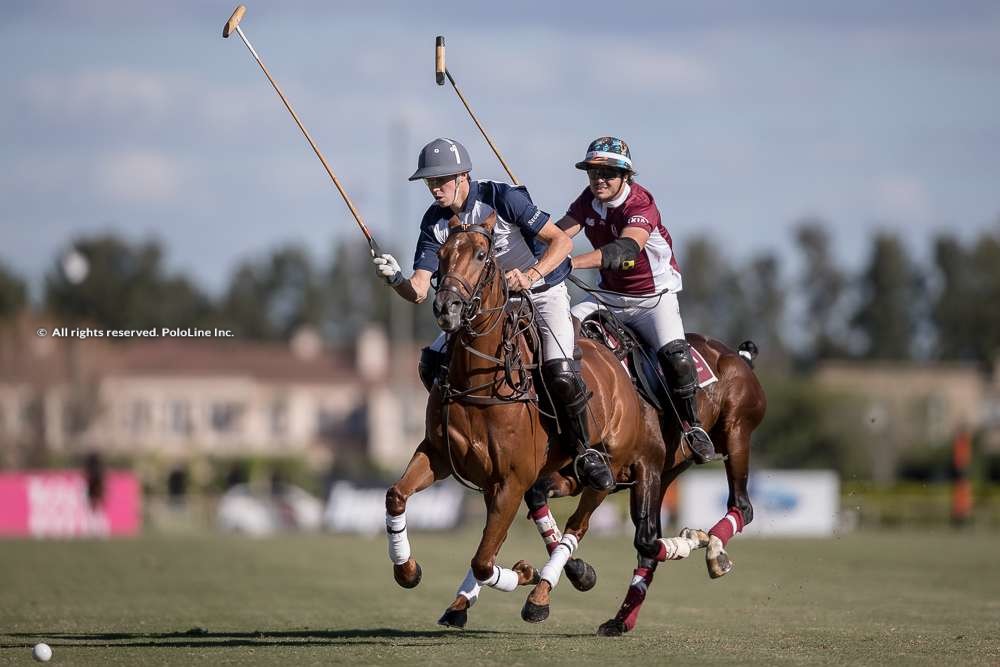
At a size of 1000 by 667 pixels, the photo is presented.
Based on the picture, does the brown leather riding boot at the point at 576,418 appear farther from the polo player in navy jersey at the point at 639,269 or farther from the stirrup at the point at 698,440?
the stirrup at the point at 698,440

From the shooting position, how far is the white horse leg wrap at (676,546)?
35.9 feet

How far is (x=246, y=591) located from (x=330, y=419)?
72.2 metres

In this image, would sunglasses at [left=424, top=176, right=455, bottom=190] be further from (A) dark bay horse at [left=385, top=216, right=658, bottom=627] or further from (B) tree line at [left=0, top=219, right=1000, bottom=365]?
(B) tree line at [left=0, top=219, right=1000, bottom=365]

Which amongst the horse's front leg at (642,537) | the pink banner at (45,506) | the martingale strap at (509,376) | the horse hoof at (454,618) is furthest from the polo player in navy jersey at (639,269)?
the pink banner at (45,506)

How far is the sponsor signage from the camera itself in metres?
34.9

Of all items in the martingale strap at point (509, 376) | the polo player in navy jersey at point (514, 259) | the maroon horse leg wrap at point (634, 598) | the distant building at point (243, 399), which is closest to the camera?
the martingale strap at point (509, 376)

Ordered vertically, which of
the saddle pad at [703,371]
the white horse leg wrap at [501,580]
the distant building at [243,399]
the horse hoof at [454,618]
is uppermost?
the saddle pad at [703,371]

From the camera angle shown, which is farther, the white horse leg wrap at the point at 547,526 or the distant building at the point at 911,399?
the distant building at the point at 911,399

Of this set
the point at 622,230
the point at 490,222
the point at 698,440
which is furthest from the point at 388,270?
the point at 698,440

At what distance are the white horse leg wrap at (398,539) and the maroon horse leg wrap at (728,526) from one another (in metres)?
2.49

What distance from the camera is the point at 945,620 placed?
12656mm

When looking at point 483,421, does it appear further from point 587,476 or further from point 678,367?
point 678,367

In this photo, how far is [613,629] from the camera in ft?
36.1

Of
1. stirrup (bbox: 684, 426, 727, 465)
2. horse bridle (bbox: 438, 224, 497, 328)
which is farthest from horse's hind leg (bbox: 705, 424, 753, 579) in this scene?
horse bridle (bbox: 438, 224, 497, 328)
